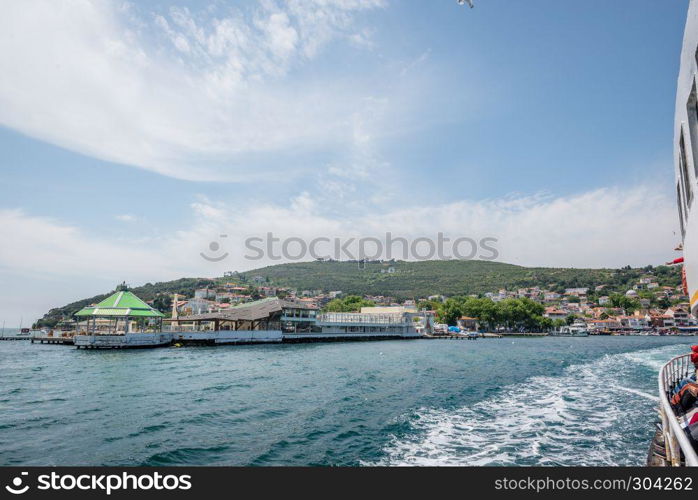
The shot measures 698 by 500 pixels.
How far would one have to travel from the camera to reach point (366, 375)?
22500mm

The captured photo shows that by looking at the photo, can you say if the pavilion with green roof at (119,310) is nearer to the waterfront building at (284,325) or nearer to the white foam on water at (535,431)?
the waterfront building at (284,325)

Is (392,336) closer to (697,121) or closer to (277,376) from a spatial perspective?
(277,376)

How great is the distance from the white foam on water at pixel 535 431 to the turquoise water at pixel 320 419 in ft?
0.13

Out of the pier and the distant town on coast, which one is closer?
the pier

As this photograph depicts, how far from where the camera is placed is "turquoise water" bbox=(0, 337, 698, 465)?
886 centimetres

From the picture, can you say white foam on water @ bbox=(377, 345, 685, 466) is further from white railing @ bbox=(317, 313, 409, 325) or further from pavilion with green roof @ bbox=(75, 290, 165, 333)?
white railing @ bbox=(317, 313, 409, 325)

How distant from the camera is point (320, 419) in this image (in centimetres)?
1208

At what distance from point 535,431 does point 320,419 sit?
20.3 feet

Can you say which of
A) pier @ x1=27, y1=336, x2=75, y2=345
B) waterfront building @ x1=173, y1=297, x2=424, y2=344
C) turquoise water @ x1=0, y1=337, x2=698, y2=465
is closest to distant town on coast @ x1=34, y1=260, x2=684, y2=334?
waterfront building @ x1=173, y1=297, x2=424, y2=344

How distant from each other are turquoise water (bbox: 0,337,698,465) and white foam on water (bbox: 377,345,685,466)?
0.04 m

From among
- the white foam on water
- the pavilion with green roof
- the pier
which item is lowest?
the pier

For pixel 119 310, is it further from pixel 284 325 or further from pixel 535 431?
pixel 535 431

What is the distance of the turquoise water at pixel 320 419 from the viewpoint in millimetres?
8859
